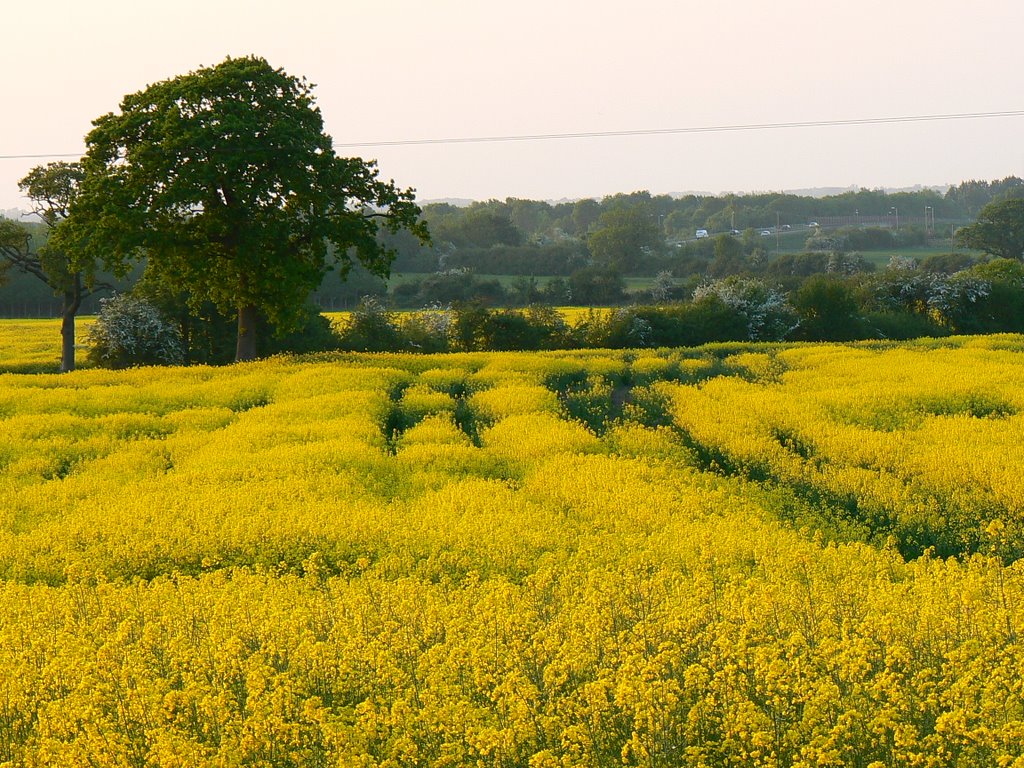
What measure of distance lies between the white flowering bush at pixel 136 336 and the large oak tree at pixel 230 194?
8528mm

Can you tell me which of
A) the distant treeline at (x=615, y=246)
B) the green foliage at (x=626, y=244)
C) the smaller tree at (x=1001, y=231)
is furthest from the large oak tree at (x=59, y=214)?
the smaller tree at (x=1001, y=231)

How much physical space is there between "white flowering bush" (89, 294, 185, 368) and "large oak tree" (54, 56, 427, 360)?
28.0ft

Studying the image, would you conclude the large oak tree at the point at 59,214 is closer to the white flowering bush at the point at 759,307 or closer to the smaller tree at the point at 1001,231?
the white flowering bush at the point at 759,307

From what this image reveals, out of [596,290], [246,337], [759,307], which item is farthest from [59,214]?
[596,290]

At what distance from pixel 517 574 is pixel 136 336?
3266 cm

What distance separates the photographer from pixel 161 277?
33.1 m

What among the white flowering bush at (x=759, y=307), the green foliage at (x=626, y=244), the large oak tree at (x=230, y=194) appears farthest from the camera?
the green foliage at (x=626, y=244)

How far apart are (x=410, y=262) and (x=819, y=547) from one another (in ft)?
278

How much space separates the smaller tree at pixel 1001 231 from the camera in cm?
9394

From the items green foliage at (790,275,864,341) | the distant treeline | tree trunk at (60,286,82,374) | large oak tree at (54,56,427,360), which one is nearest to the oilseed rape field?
large oak tree at (54,56,427,360)

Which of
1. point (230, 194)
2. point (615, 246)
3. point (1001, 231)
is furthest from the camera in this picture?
point (615, 246)

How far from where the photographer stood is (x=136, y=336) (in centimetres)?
4059

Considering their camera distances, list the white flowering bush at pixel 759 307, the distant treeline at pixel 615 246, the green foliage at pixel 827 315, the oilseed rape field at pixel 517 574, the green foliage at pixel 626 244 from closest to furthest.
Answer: the oilseed rape field at pixel 517 574 → the white flowering bush at pixel 759 307 → the green foliage at pixel 827 315 → the distant treeline at pixel 615 246 → the green foliage at pixel 626 244

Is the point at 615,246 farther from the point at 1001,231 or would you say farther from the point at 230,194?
the point at 230,194
